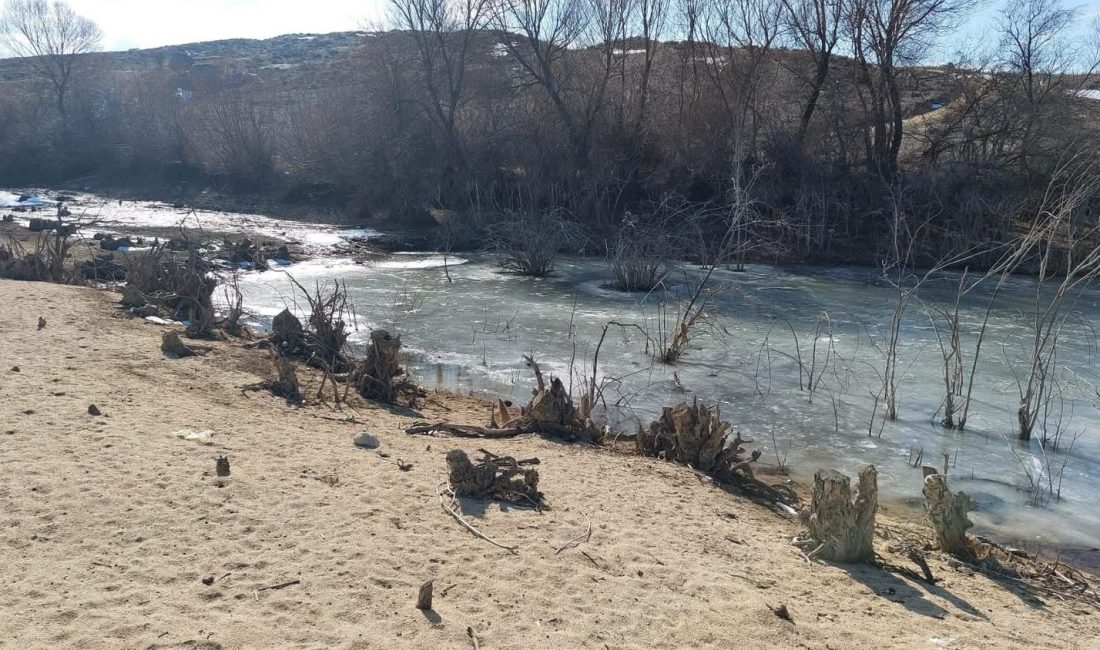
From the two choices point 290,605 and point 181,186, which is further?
point 181,186

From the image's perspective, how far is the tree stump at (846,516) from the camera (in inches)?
209

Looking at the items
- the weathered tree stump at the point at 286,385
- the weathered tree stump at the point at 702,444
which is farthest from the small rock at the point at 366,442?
the weathered tree stump at the point at 702,444

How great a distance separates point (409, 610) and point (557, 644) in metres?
0.75

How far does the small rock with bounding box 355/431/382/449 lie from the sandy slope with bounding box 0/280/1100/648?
11 centimetres

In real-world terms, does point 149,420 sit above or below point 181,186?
below

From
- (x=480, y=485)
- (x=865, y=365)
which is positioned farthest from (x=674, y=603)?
(x=865, y=365)

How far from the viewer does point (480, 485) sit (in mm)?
5867

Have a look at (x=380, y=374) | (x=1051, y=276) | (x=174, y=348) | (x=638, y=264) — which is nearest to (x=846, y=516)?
(x=380, y=374)

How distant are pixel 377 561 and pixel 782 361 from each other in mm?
7686

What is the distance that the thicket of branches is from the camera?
853 inches

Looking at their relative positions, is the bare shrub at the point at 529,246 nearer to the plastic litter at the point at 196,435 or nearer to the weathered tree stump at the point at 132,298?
the weathered tree stump at the point at 132,298

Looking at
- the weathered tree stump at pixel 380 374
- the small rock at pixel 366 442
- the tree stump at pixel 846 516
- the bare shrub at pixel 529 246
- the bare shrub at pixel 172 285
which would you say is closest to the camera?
the tree stump at pixel 846 516

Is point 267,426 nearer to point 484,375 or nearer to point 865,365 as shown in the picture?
point 484,375

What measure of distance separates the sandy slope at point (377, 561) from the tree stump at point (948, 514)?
29cm
